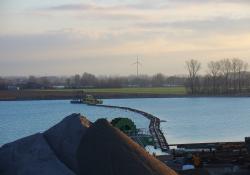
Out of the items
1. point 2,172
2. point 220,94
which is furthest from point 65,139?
point 220,94

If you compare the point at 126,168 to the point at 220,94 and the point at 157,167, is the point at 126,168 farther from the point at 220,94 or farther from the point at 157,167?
the point at 220,94

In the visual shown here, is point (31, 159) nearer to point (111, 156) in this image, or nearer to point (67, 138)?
point (67, 138)

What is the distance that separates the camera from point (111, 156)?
19.6ft

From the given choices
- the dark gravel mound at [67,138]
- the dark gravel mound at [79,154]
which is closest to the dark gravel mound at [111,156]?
the dark gravel mound at [79,154]

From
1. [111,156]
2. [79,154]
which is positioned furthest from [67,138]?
[111,156]

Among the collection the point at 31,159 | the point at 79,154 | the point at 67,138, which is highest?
the point at 67,138

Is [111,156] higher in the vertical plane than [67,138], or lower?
lower

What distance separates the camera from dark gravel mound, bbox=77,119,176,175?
5848 mm

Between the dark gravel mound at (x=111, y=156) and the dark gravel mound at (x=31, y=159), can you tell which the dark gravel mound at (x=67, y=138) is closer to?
the dark gravel mound at (x=31, y=159)

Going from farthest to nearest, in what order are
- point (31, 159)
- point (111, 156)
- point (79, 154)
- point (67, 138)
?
point (67, 138) → point (31, 159) → point (79, 154) → point (111, 156)

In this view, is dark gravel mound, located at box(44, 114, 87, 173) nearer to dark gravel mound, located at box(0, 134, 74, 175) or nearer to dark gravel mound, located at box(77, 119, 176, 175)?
dark gravel mound, located at box(0, 134, 74, 175)

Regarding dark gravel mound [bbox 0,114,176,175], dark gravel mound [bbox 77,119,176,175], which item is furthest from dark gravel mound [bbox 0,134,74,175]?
dark gravel mound [bbox 77,119,176,175]

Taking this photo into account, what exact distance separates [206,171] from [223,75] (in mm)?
104778

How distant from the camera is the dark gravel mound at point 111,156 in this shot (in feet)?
19.2
